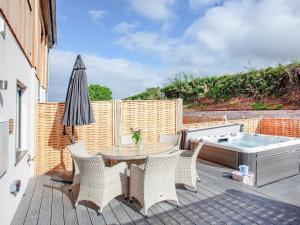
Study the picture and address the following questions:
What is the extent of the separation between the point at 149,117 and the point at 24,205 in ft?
12.8

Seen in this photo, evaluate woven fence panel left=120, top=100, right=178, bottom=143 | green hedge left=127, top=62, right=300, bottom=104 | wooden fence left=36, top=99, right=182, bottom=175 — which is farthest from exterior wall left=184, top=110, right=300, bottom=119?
wooden fence left=36, top=99, right=182, bottom=175

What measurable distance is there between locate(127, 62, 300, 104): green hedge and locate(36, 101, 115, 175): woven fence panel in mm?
9474

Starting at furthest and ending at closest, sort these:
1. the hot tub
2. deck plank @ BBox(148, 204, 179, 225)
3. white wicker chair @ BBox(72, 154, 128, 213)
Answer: the hot tub < white wicker chair @ BBox(72, 154, 128, 213) < deck plank @ BBox(148, 204, 179, 225)

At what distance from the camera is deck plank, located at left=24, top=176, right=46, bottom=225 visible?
11.6 ft

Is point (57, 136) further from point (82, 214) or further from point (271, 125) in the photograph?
point (271, 125)

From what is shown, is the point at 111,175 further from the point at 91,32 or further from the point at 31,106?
the point at 91,32

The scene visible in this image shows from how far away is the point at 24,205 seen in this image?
409 cm

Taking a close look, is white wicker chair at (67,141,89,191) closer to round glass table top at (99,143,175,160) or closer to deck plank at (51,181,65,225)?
deck plank at (51,181,65,225)

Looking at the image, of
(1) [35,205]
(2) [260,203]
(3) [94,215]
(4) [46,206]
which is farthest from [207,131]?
(1) [35,205]

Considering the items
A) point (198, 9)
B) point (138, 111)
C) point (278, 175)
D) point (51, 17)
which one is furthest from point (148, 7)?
point (278, 175)

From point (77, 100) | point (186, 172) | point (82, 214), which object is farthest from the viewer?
point (77, 100)

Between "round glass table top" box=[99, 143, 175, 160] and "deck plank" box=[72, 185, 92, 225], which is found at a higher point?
"round glass table top" box=[99, 143, 175, 160]

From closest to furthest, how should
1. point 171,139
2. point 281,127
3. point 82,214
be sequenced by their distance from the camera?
point 82,214 → point 171,139 → point 281,127

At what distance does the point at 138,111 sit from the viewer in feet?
22.8
